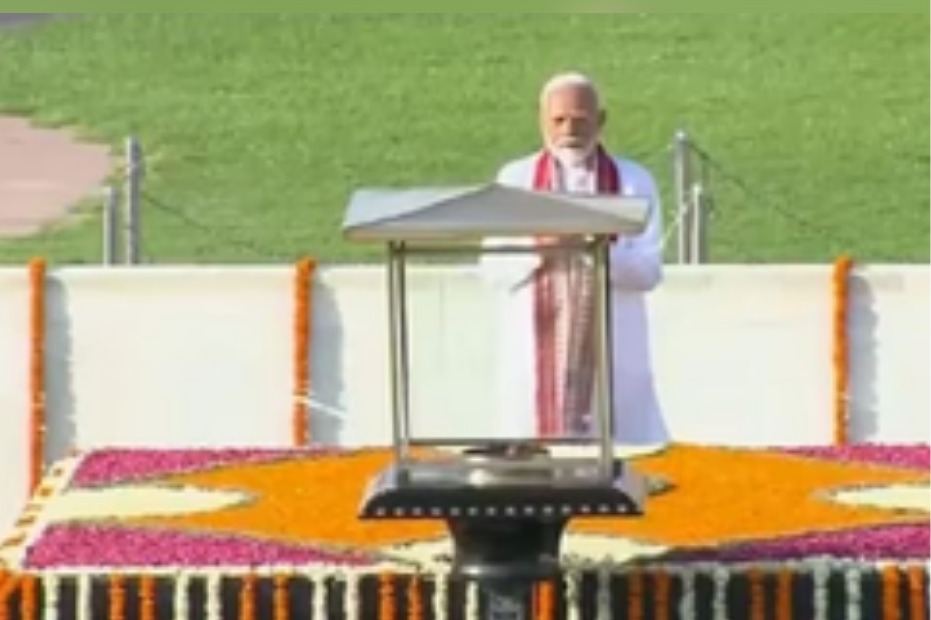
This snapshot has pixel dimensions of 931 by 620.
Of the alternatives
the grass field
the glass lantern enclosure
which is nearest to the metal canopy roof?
the glass lantern enclosure

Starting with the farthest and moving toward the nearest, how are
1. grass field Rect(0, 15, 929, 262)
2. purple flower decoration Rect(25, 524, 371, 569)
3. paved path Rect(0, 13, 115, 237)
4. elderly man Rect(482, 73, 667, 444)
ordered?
paved path Rect(0, 13, 115, 237) < grass field Rect(0, 15, 929, 262) < elderly man Rect(482, 73, 667, 444) < purple flower decoration Rect(25, 524, 371, 569)

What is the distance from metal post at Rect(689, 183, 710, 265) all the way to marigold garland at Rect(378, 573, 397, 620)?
201 inches

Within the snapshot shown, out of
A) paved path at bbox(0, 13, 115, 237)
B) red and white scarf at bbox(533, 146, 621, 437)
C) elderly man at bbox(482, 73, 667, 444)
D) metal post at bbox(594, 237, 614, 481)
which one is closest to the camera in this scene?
metal post at bbox(594, 237, 614, 481)

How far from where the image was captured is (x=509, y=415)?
8.64m

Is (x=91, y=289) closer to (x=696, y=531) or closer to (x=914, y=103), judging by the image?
(x=696, y=531)

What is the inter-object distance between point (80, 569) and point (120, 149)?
34.2ft

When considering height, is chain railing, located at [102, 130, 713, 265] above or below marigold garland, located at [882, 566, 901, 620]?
above

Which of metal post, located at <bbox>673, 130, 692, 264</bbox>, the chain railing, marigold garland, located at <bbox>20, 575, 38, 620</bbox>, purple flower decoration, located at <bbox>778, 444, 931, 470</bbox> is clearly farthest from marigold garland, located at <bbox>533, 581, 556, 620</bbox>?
metal post, located at <bbox>673, 130, 692, 264</bbox>

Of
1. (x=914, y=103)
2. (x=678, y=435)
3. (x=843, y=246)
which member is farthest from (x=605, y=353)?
(x=914, y=103)

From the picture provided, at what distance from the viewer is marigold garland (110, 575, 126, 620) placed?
23.0ft

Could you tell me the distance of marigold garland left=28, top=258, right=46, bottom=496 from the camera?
10.6 metres

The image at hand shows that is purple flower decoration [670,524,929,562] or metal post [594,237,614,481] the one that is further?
purple flower decoration [670,524,929,562]

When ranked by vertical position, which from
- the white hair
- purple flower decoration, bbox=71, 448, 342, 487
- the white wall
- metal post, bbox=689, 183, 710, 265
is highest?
the white hair

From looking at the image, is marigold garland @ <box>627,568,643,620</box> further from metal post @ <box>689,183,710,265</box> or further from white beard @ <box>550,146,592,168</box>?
metal post @ <box>689,183,710,265</box>
